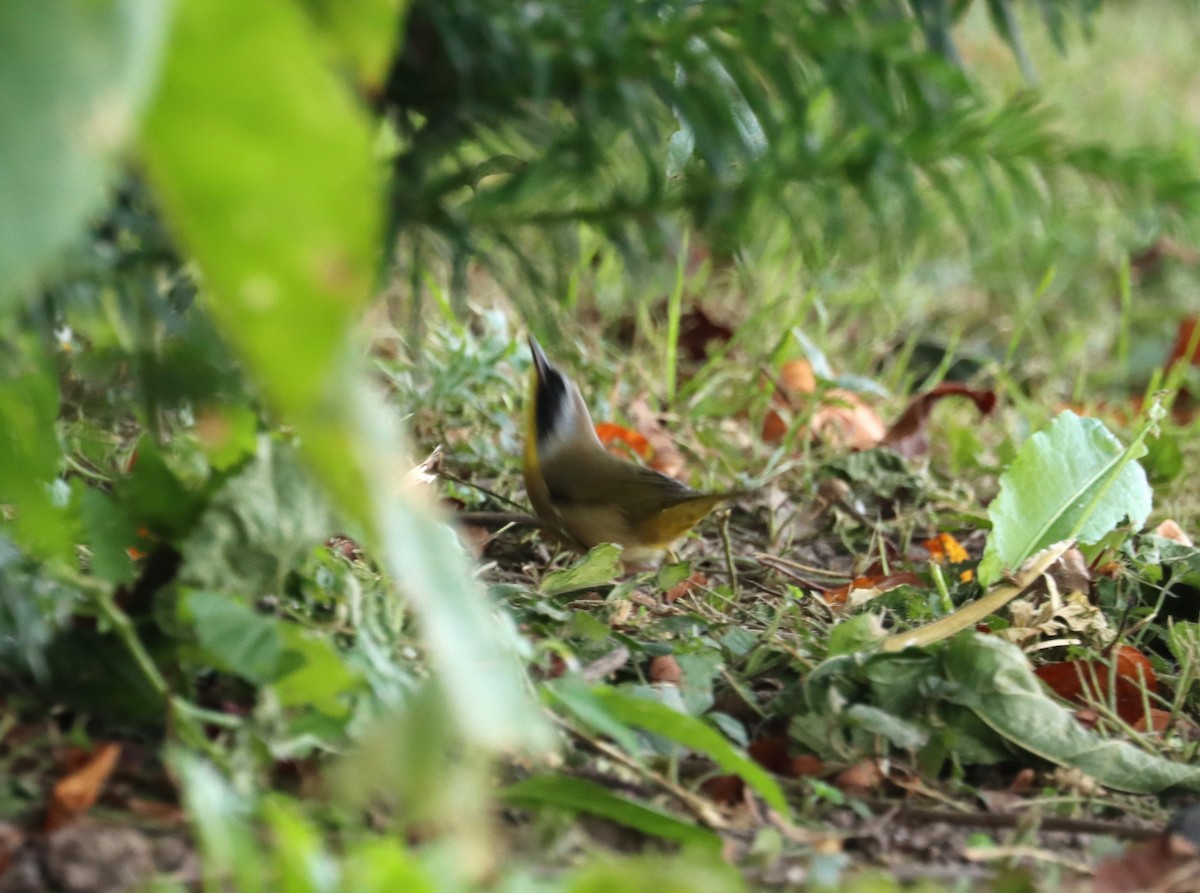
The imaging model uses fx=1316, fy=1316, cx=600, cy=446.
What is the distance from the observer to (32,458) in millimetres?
1183

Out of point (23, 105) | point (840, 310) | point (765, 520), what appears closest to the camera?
point (23, 105)

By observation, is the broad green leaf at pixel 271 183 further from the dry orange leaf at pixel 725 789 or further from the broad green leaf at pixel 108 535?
the dry orange leaf at pixel 725 789

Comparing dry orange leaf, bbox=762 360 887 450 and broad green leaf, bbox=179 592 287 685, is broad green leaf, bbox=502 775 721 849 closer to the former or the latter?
broad green leaf, bbox=179 592 287 685

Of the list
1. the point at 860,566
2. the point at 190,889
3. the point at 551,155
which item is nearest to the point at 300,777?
the point at 190,889

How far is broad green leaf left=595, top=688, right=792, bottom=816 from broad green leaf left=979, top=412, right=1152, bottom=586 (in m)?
0.77

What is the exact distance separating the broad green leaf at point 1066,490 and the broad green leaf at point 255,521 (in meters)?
1.08

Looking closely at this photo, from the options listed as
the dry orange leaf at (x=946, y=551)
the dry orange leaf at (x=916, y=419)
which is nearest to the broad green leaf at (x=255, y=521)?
the dry orange leaf at (x=946, y=551)

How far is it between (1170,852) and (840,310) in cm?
273

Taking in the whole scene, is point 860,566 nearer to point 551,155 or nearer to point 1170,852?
point 1170,852

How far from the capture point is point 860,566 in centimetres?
226

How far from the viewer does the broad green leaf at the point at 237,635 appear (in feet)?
3.84

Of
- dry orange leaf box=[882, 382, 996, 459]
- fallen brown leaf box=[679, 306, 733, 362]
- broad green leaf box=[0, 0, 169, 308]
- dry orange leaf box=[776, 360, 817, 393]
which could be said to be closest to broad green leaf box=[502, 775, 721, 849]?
broad green leaf box=[0, 0, 169, 308]

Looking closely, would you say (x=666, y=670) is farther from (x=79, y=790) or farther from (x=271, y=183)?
(x=271, y=183)

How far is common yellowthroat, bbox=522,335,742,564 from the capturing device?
235 centimetres
